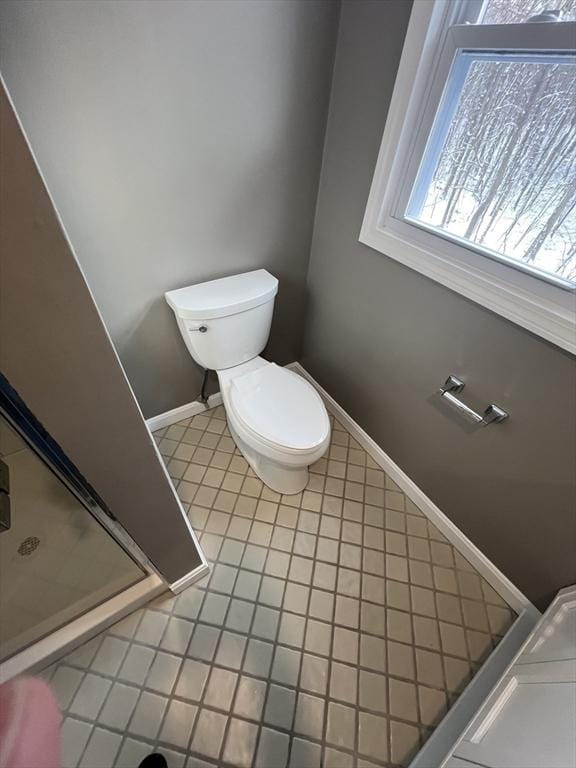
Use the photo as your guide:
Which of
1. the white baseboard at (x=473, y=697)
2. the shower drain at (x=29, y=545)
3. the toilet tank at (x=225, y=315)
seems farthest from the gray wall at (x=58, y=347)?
the white baseboard at (x=473, y=697)

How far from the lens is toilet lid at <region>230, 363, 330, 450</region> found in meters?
1.20

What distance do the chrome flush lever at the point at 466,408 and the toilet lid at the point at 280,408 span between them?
0.43 meters

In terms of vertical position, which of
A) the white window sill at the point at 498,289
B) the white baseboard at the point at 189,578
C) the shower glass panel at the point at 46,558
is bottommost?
the white baseboard at the point at 189,578

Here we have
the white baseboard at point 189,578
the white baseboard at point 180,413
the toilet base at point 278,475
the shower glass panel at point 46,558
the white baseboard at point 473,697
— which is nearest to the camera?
the shower glass panel at point 46,558

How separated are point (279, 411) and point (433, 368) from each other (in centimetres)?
57

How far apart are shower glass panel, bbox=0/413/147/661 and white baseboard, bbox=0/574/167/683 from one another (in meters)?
0.02

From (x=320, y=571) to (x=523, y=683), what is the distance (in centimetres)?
65

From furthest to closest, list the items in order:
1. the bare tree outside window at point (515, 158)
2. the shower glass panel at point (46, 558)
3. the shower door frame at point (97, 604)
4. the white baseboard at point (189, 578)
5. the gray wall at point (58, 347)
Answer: the white baseboard at point (189, 578) < the bare tree outside window at point (515, 158) < the shower glass panel at point (46, 558) < the shower door frame at point (97, 604) < the gray wall at point (58, 347)

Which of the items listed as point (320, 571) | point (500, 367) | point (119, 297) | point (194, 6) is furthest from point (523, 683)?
point (194, 6)

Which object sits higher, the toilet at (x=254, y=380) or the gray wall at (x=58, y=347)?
the gray wall at (x=58, y=347)

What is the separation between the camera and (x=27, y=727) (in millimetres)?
625

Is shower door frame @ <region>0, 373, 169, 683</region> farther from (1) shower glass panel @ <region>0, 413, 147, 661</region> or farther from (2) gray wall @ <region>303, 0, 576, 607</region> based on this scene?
(2) gray wall @ <region>303, 0, 576, 607</region>

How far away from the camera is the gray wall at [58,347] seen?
0.33m

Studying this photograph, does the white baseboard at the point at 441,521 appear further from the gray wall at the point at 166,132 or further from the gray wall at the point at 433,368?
the gray wall at the point at 166,132
